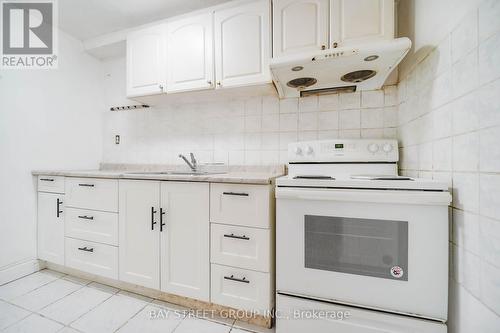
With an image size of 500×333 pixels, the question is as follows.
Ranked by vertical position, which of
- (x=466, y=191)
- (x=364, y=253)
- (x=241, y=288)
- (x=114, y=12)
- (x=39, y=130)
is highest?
(x=114, y=12)

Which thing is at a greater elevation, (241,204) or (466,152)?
(466,152)

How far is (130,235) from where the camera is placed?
144 centimetres

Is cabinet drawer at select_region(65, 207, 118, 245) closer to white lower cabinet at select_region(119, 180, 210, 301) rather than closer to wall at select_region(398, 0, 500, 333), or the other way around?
white lower cabinet at select_region(119, 180, 210, 301)

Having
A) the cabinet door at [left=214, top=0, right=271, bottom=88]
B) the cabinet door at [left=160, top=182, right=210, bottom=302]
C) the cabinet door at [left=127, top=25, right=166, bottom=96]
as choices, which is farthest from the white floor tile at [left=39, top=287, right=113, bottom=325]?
the cabinet door at [left=214, top=0, right=271, bottom=88]

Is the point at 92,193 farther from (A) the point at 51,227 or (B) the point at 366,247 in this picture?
(B) the point at 366,247

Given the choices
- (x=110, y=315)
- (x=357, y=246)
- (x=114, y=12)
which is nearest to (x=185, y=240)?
(x=110, y=315)

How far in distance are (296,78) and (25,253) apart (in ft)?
8.33

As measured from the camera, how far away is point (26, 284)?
5.22ft

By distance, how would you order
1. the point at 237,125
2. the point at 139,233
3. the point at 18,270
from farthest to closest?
the point at 237,125
the point at 18,270
the point at 139,233

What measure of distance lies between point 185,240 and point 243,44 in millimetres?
1370

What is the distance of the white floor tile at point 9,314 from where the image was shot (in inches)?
47.5

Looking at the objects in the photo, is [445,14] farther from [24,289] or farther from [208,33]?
[24,289]

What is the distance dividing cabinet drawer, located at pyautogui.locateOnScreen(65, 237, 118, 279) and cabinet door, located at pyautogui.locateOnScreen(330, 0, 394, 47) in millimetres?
2030

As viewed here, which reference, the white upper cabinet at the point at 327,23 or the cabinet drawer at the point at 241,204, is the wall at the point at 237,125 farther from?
the cabinet drawer at the point at 241,204
